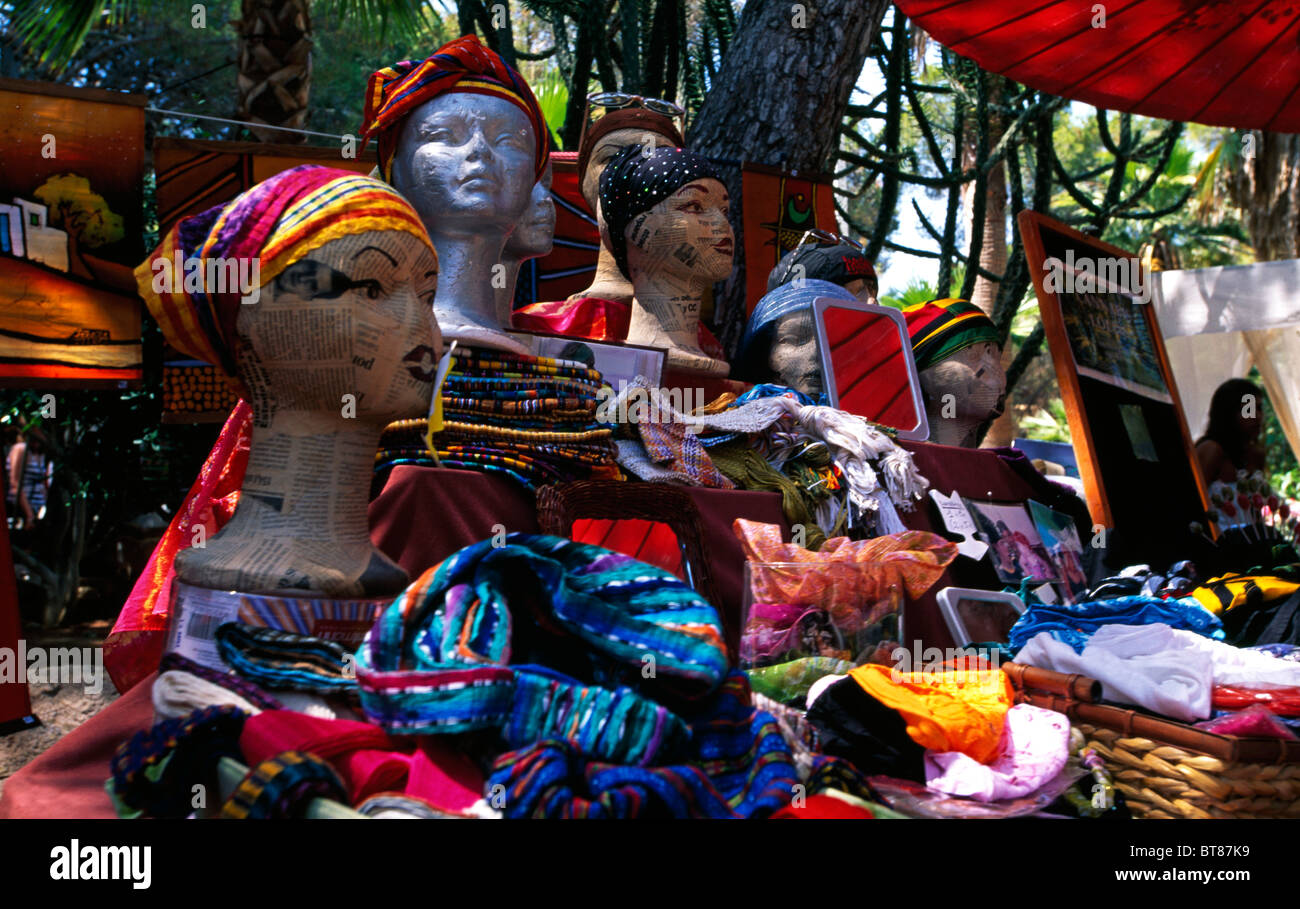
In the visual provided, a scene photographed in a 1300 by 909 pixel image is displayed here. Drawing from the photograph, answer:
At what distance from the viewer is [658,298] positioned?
3619 mm

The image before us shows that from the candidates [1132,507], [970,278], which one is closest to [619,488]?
[1132,507]

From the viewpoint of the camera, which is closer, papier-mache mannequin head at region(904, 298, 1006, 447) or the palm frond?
papier-mache mannequin head at region(904, 298, 1006, 447)

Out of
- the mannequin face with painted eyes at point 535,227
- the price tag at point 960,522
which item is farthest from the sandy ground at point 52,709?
the price tag at point 960,522

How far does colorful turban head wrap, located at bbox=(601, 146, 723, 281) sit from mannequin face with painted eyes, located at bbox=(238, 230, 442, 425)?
1632 millimetres

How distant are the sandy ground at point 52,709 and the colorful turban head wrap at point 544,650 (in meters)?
3.06

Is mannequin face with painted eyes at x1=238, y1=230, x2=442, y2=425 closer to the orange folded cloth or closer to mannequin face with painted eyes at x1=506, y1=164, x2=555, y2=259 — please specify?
the orange folded cloth

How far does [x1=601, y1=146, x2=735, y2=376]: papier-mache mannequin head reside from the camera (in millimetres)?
3508

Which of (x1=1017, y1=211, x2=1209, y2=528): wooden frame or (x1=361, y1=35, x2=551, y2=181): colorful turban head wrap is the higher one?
(x1=361, y1=35, x2=551, y2=181): colorful turban head wrap

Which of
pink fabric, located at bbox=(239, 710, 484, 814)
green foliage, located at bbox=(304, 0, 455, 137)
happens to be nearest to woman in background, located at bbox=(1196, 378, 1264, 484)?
pink fabric, located at bbox=(239, 710, 484, 814)

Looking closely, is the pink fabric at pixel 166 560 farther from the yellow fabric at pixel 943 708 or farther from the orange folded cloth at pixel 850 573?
the yellow fabric at pixel 943 708

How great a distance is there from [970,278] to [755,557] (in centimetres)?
469
